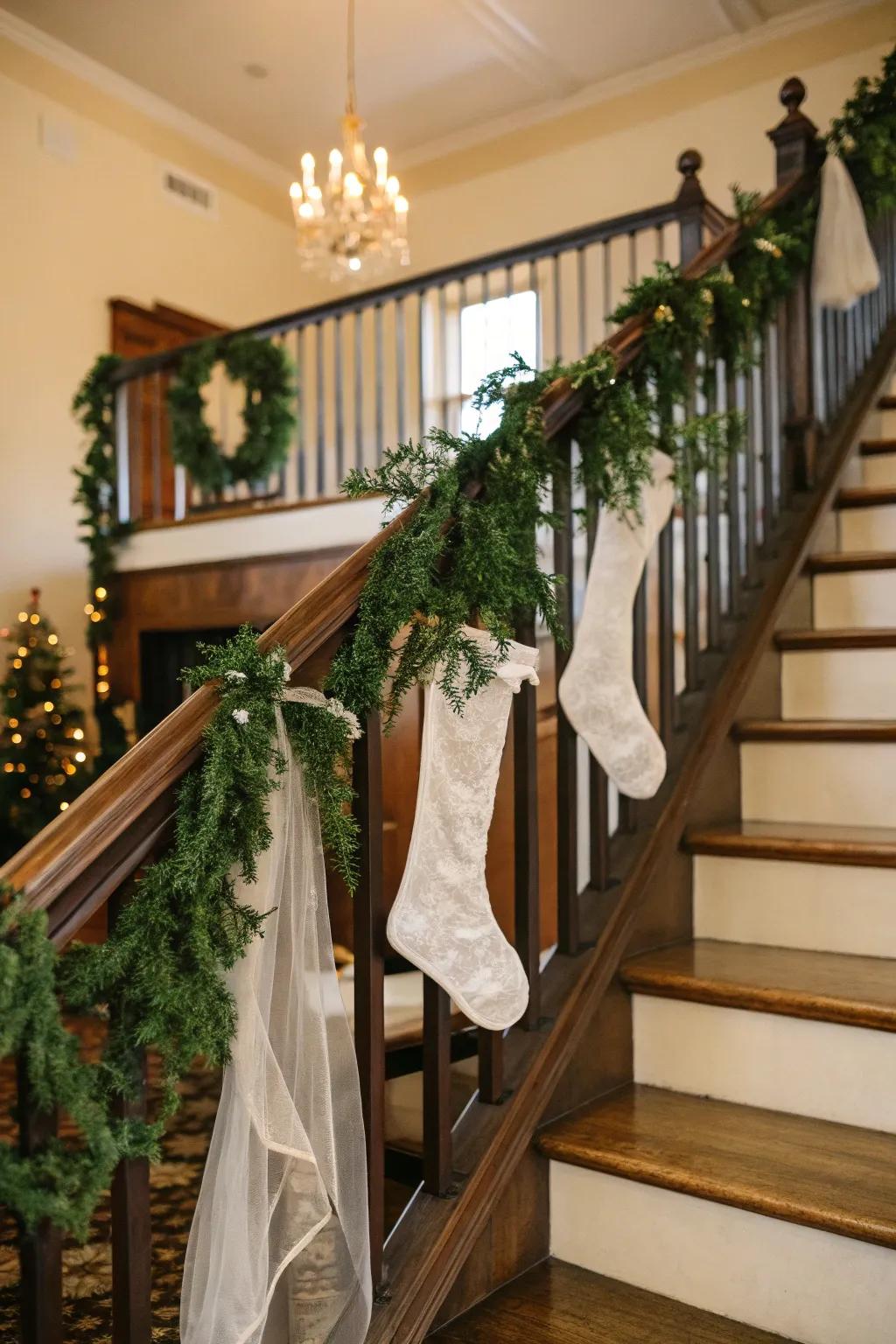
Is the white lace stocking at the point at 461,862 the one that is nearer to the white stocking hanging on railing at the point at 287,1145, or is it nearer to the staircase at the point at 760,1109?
the white stocking hanging on railing at the point at 287,1145

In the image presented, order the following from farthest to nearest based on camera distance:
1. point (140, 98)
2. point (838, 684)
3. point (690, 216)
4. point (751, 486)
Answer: point (140, 98) → point (690, 216) → point (751, 486) → point (838, 684)

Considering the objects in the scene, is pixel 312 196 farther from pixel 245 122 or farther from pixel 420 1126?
pixel 420 1126

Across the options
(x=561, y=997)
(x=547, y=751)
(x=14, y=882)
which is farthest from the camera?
(x=547, y=751)

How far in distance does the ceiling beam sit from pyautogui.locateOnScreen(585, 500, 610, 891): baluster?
514cm

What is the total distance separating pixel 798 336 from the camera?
288cm

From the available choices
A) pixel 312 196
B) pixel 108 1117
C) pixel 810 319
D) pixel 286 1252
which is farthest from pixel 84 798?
pixel 312 196

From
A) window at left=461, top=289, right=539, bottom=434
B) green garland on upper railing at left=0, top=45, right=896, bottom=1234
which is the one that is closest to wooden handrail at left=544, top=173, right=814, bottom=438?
green garland on upper railing at left=0, top=45, right=896, bottom=1234

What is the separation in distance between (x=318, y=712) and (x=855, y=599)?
1.85m

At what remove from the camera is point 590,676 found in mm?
1815

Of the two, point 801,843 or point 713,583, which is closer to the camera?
point 801,843

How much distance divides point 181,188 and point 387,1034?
653cm

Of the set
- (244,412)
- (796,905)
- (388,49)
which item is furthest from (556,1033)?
(388,49)

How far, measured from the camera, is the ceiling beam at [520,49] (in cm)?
584

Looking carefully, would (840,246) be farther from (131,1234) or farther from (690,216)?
(131,1234)
